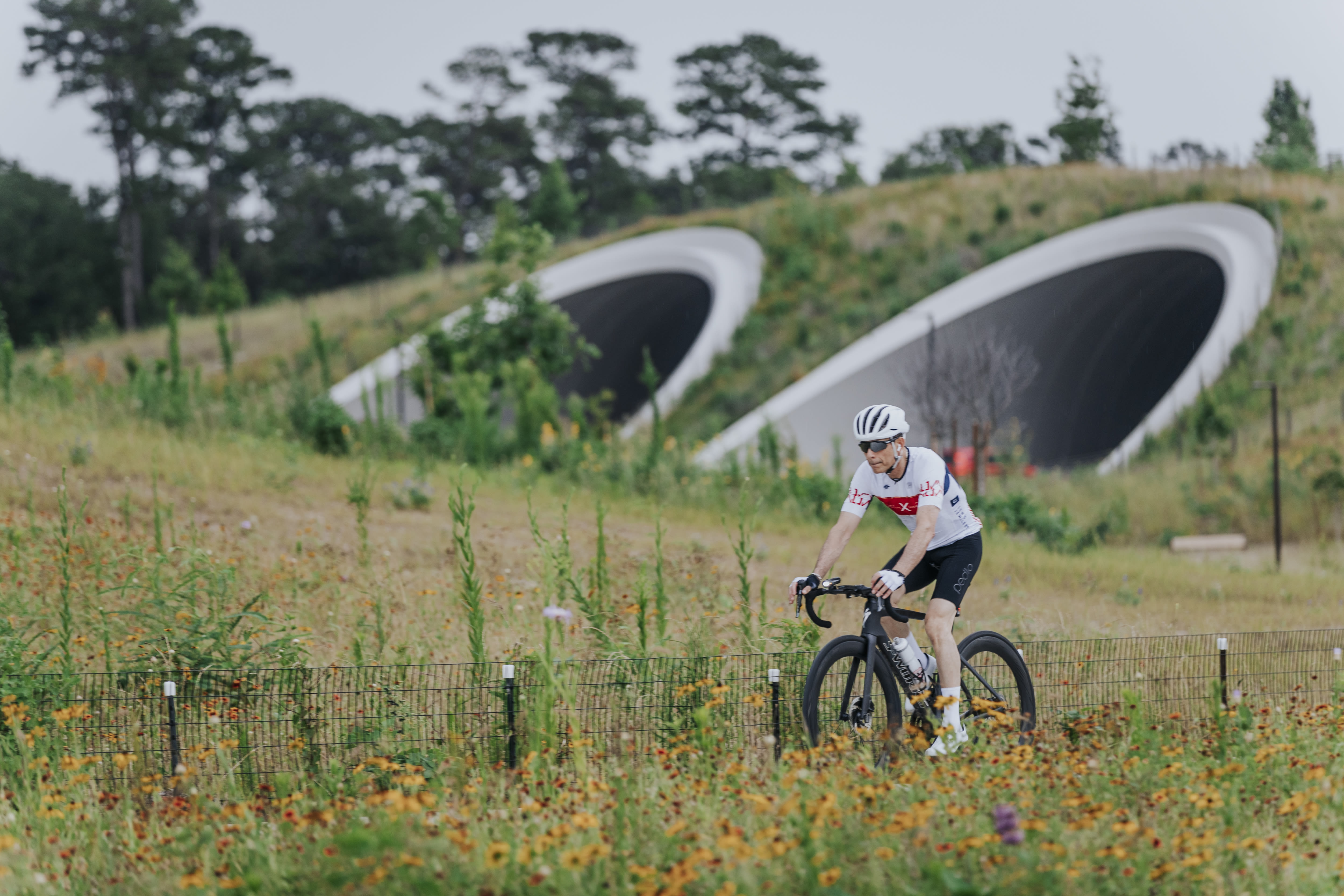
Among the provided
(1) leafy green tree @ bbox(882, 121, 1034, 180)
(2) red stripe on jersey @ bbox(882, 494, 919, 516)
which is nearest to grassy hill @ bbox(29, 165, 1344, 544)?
(2) red stripe on jersey @ bbox(882, 494, 919, 516)

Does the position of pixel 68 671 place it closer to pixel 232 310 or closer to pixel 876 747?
pixel 876 747

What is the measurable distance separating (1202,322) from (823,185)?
32956 millimetres

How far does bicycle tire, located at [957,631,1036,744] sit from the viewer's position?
16.6ft

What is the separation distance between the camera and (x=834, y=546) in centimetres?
488

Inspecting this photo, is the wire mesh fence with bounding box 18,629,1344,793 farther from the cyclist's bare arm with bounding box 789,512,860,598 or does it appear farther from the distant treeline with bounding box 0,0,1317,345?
the distant treeline with bounding box 0,0,1317,345

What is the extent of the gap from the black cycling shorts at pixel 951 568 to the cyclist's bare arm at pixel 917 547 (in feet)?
0.39

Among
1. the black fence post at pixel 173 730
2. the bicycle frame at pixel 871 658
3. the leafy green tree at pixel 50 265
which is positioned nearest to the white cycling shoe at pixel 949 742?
the bicycle frame at pixel 871 658

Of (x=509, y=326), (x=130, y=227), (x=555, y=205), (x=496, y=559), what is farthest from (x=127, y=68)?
(x=496, y=559)

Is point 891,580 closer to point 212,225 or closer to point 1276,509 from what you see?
point 1276,509

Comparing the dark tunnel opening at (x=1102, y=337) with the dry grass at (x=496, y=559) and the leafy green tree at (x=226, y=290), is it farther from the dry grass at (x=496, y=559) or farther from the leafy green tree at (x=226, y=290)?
the leafy green tree at (x=226, y=290)

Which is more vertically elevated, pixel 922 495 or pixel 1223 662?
pixel 922 495

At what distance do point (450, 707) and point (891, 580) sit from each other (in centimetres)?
236

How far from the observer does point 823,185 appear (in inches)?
2162

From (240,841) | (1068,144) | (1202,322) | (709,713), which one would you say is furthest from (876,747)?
(1068,144)
